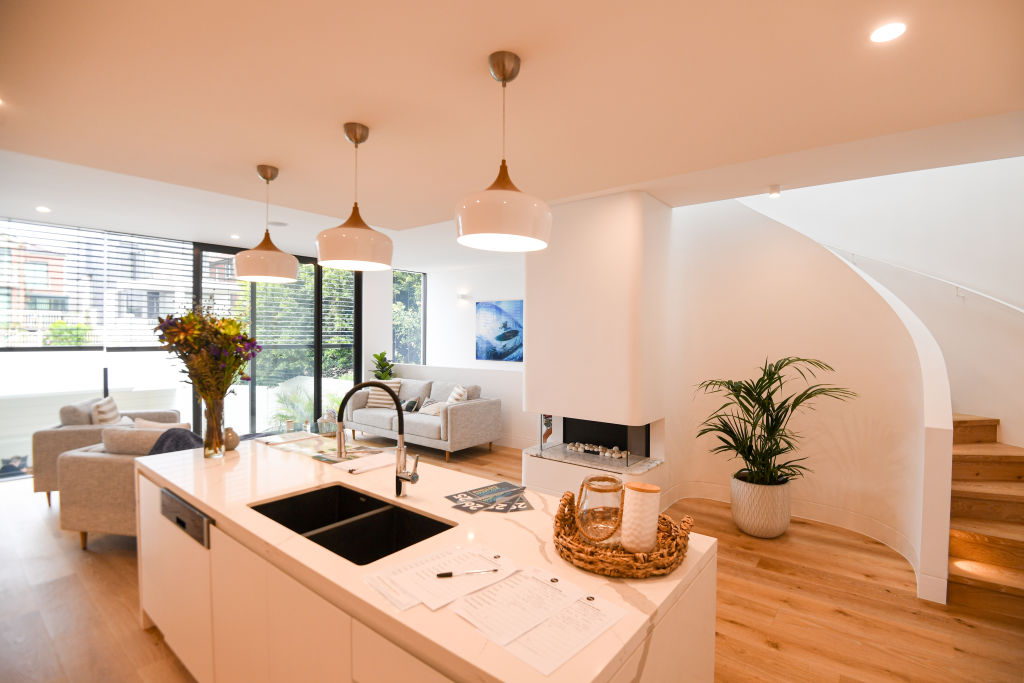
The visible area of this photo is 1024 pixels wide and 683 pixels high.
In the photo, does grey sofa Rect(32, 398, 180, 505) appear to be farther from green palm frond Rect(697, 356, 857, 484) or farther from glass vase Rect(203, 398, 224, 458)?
green palm frond Rect(697, 356, 857, 484)

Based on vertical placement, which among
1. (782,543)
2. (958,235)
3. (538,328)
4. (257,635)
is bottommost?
(782,543)

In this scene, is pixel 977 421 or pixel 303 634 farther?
pixel 977 421

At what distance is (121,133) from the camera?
204cm

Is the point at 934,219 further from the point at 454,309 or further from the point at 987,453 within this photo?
the point at 454,309

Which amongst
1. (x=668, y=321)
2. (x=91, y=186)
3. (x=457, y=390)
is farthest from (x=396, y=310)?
(x=668, y=321)

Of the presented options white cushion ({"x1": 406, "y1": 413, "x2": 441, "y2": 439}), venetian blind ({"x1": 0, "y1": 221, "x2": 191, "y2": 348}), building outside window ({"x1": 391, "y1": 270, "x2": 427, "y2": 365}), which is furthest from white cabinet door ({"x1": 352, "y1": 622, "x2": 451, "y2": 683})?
building outside window ({"x1": 391, "y1": 270, "x2": 427, "y2": 365})

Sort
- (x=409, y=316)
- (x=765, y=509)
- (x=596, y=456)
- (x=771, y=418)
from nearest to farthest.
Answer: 1. (x=765, y=509)
2. (x=771, y=418)
3. (x=596, y=456)
4. (x=409, y=316)

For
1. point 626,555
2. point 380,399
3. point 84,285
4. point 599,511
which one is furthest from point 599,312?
point 84,285

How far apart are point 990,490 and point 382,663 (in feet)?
12.3

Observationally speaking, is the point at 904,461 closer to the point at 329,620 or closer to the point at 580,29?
the point at 580,29

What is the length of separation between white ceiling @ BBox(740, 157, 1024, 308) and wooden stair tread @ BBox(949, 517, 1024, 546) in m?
1.62

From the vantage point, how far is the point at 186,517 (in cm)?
173

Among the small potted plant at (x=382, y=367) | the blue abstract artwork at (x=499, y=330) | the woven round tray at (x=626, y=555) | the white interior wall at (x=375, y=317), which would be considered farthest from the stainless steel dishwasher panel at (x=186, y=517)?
the blue abstract artwork at (x=499, y=330)

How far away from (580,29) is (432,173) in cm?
134
